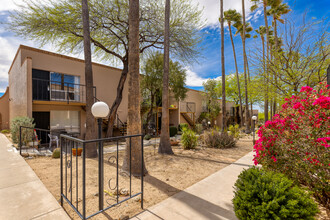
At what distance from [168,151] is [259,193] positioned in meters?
5.01

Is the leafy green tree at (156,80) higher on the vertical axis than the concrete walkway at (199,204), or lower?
higher

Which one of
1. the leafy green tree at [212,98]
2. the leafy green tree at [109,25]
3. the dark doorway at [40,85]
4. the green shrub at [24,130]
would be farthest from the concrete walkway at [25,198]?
the leafy green tree at [212,98]

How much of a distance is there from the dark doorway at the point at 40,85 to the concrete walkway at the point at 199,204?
1012cm

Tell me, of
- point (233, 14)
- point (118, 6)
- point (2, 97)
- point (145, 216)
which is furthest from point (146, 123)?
point (2, 97)

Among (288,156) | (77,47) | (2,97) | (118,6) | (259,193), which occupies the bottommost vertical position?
(259,193)

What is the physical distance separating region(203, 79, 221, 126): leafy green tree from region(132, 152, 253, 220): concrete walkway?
18212 mm

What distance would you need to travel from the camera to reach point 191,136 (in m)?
8.26

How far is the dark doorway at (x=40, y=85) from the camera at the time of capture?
30.3 ft

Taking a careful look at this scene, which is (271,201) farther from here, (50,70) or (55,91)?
(50,70)

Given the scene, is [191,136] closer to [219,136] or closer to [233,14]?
[219,136]

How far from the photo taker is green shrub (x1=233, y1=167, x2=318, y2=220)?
194 centimetres

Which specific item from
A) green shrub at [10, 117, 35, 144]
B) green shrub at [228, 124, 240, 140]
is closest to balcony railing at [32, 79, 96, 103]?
green shrub at [10, 117, 35, 144]

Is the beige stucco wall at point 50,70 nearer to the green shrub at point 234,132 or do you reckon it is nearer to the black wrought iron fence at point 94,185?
the black wrought iron fence at point 94,185

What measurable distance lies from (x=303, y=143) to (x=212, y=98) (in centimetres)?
2029
